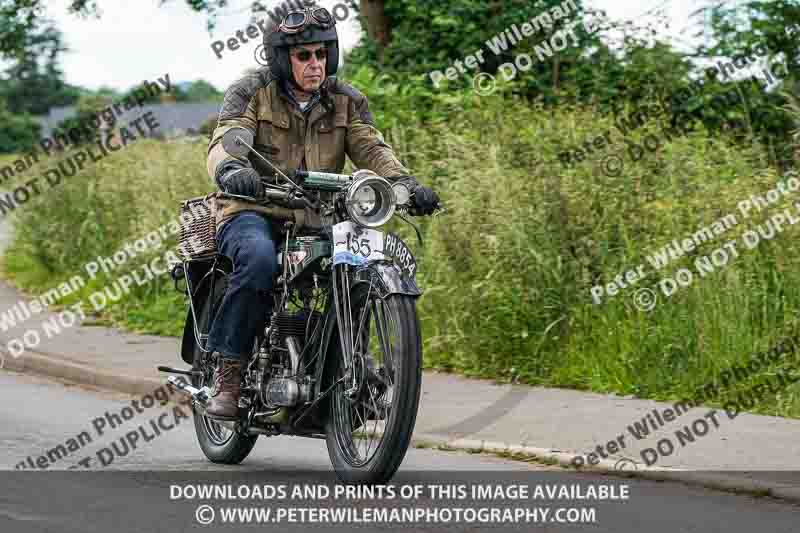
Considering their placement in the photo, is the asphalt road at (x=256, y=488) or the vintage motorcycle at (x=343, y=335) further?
the vintage motorcycle at (x=343, y=335)

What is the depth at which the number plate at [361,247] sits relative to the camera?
22.4 ft

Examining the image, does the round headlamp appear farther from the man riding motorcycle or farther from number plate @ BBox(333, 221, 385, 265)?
the man riding motorcycle

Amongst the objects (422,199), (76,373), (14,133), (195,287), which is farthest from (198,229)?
(14,133)

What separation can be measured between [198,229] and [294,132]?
2.72ft

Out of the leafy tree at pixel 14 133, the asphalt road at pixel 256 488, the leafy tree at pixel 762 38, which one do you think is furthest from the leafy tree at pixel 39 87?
the asphalt road at pixel 256 488

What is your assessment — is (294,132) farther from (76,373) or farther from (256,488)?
(76,373)

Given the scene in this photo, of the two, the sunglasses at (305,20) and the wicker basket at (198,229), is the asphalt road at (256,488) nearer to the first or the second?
the wicker basket at (198,229)

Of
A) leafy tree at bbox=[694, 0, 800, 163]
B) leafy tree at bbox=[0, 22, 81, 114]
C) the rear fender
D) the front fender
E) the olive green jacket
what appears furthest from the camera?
leafy tree at bbox=[0, 22, 81, 114]

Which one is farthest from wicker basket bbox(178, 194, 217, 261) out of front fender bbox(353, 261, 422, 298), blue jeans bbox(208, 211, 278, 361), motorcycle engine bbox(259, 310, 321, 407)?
front fender bbox(353, 261, 422, 298)

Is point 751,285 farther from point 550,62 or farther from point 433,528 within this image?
point 550,62

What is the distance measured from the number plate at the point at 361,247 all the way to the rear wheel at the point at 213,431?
131 centimetres

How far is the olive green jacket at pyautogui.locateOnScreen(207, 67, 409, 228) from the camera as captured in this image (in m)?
7.44

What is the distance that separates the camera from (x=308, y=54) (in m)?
7.33

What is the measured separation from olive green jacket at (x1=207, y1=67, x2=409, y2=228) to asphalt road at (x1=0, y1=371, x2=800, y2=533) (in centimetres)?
138
